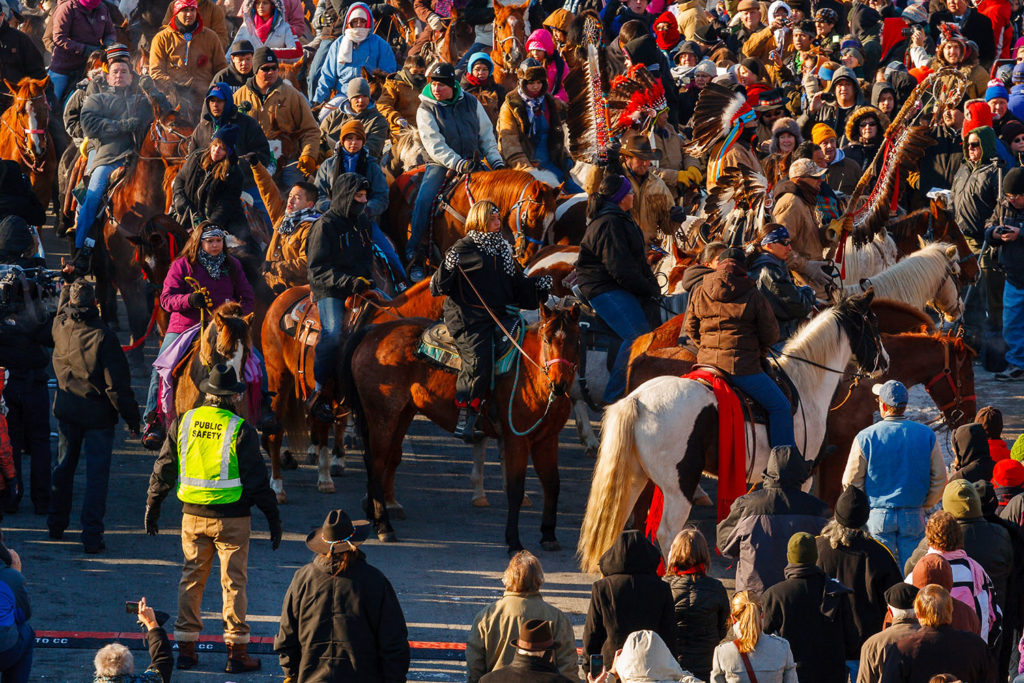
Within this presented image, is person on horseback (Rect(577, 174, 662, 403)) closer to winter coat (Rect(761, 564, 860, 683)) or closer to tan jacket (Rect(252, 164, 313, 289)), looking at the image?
tan jacket (Rect(252, 164, 313, 289))

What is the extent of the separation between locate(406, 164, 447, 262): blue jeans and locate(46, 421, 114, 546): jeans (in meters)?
5.04

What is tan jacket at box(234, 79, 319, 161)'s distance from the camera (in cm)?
1852

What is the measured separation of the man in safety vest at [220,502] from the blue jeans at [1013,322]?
32.0 ft

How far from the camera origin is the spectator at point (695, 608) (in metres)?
8.45

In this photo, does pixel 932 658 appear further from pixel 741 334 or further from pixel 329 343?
pixel 329 343

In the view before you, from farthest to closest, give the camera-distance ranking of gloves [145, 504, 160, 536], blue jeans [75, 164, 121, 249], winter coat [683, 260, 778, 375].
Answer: blue jeans [75, 164, 121, 249], winter coat [683, 260, 778, 375], gloves [145, 504, 160, 536]

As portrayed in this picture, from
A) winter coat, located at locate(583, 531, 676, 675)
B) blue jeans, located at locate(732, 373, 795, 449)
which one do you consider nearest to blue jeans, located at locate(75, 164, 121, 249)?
blue jeans, located at locate(732, 373, 795, 449)

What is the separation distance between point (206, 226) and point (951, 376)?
653 cm

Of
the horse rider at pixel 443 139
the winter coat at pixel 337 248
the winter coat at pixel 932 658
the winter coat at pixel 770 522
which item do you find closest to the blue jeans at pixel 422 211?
the horse rider at pixel 443 139

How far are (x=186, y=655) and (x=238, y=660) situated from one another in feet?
1.23

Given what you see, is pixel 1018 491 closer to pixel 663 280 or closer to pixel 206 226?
pixel 663 280

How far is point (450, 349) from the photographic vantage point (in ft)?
42.3

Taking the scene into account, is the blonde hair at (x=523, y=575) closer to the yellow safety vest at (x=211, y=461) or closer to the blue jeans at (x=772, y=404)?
the yellow safety vest at (x=211, y=461)

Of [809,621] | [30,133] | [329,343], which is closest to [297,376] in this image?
[329,343]
